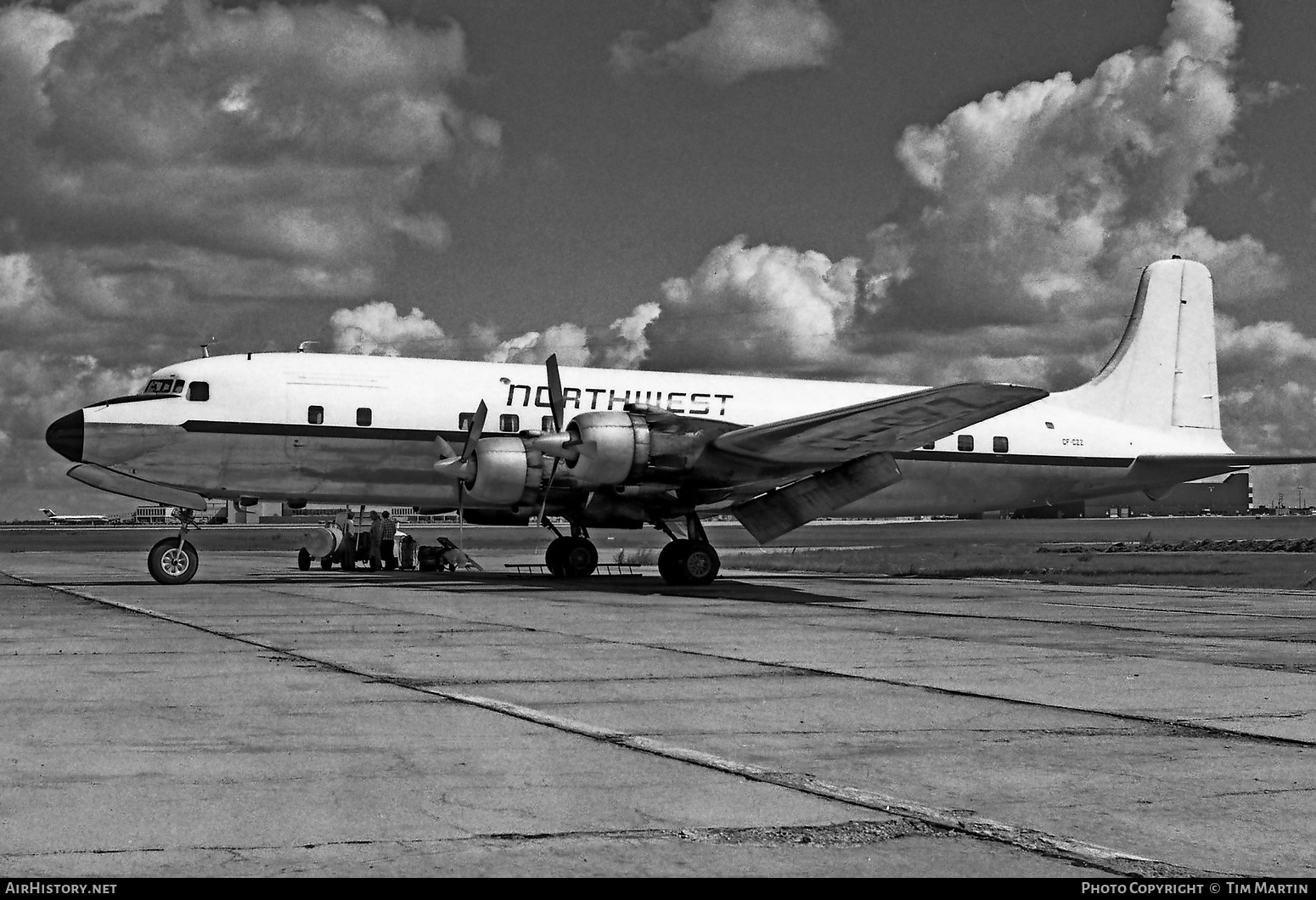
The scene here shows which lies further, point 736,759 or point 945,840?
point 736,759

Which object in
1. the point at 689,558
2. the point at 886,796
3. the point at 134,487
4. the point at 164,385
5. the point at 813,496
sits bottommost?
the point at 886,796

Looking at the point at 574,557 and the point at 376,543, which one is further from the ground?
the point at 376,543

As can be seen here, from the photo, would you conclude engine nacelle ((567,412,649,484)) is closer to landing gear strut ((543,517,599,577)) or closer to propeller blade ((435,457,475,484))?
propeller blade ((435,457,475,484))

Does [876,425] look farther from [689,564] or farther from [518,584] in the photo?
[518,584]

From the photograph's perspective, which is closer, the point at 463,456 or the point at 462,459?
the point at 462,459

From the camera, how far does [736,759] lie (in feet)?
22.1

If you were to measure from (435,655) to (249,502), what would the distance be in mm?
14951

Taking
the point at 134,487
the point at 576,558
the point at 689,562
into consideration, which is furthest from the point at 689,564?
the point at 134,487

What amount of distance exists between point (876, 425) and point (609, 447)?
15.0ft

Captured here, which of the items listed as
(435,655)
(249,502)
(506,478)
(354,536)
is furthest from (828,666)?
(354,536)

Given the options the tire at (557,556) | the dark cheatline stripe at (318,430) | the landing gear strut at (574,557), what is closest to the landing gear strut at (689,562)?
the landing gear strut at (574,557)

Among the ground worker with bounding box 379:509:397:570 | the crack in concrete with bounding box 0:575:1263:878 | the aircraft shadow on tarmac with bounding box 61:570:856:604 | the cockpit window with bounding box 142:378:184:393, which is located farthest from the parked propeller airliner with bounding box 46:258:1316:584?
the crack in concrete with bounding box 0:575:1263:878

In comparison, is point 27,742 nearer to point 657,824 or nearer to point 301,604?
point 657,824

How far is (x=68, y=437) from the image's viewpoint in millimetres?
22672
